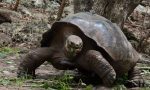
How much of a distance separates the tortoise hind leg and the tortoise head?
3.19 ft

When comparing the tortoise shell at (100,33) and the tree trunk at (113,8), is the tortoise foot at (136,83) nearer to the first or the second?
the tortoise shell at (100,33)

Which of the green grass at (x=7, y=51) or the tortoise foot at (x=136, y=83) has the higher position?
the tortoise foot at (x=136, y=83)

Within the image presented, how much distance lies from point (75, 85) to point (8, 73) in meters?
1.07

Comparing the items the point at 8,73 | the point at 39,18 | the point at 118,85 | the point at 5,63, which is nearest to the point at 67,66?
the point at 118,85

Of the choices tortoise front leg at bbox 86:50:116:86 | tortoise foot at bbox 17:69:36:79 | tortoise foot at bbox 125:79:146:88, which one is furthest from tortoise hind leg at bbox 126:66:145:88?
tortoise foot at bbox 17:69:36:79

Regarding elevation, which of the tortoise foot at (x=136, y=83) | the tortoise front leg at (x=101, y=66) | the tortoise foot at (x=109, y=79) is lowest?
the tortoise foot at (x=136, y=83)

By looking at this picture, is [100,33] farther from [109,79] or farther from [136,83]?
[136,83]

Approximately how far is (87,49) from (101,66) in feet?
0.91

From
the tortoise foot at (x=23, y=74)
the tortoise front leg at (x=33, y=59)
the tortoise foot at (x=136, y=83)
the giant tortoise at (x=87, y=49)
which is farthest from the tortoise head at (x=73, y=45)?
the tortoise foot at (x=136, y=83)

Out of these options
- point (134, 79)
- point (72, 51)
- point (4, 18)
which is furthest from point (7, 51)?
point (72, 51)

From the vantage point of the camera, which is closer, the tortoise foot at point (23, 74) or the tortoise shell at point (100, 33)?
the tortoise shell at point (100, 33)

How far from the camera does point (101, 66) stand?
429 cm

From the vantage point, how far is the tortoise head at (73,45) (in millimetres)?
4191

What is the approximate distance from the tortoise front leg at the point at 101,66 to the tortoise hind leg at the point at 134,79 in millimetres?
603
